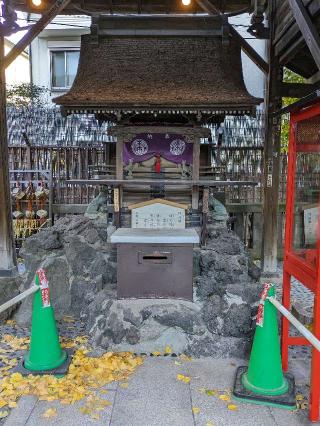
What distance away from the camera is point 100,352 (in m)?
4.69

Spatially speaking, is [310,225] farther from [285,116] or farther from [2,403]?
[285,116]

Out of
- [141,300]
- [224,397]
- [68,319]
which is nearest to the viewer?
[224,397]

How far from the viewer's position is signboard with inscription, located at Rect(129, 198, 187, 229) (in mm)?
6113

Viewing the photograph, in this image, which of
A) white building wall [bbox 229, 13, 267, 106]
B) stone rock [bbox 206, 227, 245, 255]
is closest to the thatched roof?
stone rock [bbox 206, 227, 245, 255]

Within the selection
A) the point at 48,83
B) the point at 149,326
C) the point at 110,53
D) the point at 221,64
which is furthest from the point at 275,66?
the point at 48,83

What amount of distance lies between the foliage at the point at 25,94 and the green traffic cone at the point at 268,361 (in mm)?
12660

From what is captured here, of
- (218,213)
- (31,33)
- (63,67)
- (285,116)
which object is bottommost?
(218,213)

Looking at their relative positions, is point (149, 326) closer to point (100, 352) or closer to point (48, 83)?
point (100, 352)

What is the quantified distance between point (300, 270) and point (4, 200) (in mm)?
5166

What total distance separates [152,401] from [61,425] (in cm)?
95

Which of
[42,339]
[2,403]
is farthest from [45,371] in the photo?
[2,403]

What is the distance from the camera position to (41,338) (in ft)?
13.6

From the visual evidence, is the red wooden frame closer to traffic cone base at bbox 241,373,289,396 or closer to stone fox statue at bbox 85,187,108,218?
traffic cone base at bbox 241,373,289,396

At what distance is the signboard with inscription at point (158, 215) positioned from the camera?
6.11 metres
